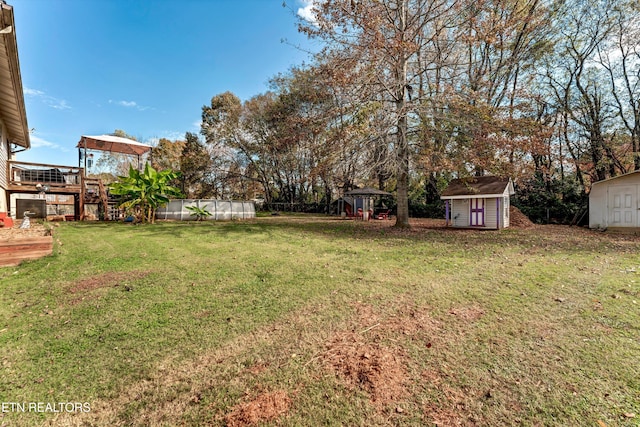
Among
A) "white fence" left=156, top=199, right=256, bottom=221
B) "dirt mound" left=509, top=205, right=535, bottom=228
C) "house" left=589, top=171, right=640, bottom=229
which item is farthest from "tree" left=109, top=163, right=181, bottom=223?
"house" left=589, top=171, right=640, bottom=229

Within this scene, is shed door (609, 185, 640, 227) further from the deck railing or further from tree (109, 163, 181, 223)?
the deck railing

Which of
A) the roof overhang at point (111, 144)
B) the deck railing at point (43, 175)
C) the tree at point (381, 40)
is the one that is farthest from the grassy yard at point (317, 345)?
the roof overhang at point (111, 144)

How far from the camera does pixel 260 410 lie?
1.83 m

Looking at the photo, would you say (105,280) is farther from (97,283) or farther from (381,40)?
(381,40)

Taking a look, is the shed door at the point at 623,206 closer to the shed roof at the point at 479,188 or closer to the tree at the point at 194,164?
the shed roof at the point at 479,188

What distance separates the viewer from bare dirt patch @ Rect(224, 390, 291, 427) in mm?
1740

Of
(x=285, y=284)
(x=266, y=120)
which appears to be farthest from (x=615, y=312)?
(x=266, y=120)

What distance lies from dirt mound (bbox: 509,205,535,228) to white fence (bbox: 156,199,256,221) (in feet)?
54.0

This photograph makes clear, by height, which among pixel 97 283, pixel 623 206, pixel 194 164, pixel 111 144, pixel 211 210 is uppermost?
pixel 111 144

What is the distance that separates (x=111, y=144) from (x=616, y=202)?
30839mm

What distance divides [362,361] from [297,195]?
2899 cm

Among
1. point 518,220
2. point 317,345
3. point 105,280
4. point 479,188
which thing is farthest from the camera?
point 518,220

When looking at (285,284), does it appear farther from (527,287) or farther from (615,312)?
(615,312)

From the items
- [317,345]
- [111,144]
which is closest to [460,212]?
[317,345]
